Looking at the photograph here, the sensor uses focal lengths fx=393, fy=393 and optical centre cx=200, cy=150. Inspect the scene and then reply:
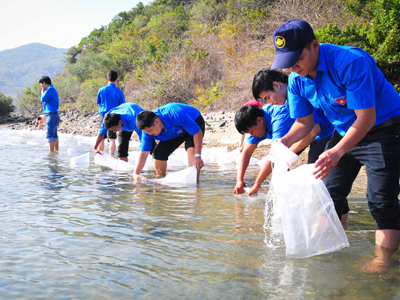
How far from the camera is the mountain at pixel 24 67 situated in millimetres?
145650

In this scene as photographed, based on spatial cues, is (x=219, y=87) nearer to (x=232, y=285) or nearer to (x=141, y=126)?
(x=141, y=126)

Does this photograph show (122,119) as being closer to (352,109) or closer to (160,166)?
(160,166)

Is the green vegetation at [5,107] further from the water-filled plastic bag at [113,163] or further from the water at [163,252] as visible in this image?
the water at [163,252]

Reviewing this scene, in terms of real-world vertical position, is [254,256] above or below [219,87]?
below

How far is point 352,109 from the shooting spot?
2.11m

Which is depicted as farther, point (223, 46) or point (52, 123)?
point (223, 46)

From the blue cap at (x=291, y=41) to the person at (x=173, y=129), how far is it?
2776 millimetres

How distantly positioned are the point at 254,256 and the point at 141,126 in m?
2.42

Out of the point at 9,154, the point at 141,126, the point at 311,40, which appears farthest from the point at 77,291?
the point at 9,154

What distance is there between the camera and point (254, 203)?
4082 mm

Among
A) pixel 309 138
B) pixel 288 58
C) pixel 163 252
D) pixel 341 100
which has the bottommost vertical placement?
pixel 163 252

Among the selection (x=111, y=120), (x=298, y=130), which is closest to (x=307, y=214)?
(x=298, y=130)

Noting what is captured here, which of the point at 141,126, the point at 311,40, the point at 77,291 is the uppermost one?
the point at 311,40

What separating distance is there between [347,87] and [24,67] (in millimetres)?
190897
